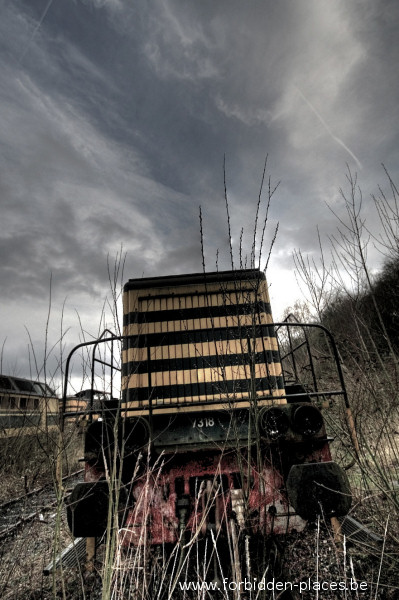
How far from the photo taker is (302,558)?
3.57 meters

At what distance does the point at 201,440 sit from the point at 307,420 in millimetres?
1052

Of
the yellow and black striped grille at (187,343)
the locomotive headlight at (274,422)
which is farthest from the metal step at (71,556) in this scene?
the locomotive headlight at (274,422)

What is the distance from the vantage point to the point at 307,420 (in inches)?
130

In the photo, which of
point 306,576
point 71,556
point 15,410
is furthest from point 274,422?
point 15,410

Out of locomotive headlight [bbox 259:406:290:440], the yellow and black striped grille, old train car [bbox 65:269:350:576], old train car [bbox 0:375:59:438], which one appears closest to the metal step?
old train car [bbox 65:269:350:576]

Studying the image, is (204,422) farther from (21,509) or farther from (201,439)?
(21,509)

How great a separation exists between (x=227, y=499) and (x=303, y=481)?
2.24 feet

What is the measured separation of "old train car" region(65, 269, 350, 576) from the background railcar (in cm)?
1

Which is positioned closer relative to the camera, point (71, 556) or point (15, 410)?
point (71, 556)

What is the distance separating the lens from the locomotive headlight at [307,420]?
3262 mm

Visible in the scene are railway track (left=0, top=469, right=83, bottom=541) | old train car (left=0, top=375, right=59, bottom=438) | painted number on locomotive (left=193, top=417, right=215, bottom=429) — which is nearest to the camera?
painted number on locomotive (left=193, top=417, right=215, bottom=429)

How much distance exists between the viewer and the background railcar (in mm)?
2660

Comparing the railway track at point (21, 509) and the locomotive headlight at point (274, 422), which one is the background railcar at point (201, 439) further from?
the railway track at point (21, 509)

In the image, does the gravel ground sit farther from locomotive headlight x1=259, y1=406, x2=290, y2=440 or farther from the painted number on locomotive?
the painted number on locomotive
